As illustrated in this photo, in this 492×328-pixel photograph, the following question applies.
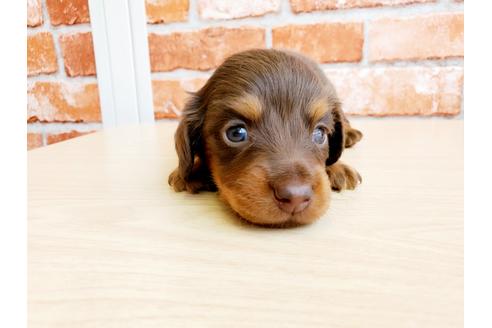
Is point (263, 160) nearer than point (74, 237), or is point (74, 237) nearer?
point (74, 237)

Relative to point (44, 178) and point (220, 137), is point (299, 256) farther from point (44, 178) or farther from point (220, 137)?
point (44, 178)

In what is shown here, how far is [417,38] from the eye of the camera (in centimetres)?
205

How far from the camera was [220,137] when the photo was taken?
3.53 ft

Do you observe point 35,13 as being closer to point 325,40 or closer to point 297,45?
point 297,45

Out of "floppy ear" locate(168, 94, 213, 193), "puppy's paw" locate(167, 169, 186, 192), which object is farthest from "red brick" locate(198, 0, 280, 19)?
"puppy's paw" locate(167, 169, 186, 192)

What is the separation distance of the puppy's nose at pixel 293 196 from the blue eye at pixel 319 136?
0.85ft

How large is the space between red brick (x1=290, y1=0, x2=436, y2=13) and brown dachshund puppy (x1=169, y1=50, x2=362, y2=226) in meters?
1.04

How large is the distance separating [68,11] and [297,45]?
4.27 feet

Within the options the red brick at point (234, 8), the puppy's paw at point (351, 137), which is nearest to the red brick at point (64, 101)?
the red brick at point (234, 8)

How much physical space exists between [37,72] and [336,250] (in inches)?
89.1

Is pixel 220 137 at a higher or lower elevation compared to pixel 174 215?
higher

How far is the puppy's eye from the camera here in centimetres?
109

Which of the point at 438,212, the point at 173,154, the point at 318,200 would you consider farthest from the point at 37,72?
the point at 438,212

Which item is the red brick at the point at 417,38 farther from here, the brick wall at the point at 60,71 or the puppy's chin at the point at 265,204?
the brick wall at the point at 60,71
